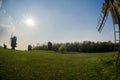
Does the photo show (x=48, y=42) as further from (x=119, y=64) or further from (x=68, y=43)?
(x=119, y=64)

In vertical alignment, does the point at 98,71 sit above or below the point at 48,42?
below

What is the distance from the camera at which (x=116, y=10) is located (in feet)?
74.9

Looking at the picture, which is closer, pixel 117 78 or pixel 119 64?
pixel 117 78

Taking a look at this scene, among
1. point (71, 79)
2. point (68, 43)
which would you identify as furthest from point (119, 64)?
point (68, 43)

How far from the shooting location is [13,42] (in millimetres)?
61625

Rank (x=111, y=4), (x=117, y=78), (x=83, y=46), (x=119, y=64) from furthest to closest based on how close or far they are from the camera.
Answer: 1. (x=83, y=46)
2. (x=111, y=4)
3. (x=119, y=64)
4. (x=117, y=78)

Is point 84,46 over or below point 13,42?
below

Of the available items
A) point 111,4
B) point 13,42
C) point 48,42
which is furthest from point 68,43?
point 111,4

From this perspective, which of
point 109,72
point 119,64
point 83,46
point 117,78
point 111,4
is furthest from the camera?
point 83,46

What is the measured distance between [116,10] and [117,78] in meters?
8.35

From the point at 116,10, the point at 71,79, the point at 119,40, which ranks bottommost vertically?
the point at 71,79

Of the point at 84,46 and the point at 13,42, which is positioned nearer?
the point at 13,42

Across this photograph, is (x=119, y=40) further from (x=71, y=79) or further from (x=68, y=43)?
(x=68, y=43)

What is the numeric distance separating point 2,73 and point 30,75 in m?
2.70
